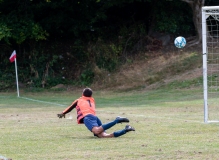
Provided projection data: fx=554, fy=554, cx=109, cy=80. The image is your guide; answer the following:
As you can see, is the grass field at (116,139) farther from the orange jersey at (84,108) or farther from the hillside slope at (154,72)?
the hillside slope at (154,72)

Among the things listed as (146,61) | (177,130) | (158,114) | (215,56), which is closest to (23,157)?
(177,130)

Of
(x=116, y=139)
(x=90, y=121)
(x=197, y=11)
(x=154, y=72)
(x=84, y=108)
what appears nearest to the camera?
(x=116, y=139)

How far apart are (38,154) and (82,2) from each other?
97.7ft

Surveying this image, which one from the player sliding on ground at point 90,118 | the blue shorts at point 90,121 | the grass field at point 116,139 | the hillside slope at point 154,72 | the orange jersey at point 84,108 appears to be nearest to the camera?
the grass field at point 116,139

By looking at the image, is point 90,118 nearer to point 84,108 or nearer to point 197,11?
point 84,108

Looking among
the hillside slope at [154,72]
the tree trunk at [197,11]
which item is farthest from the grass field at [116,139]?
the tree trunk at [197,11]

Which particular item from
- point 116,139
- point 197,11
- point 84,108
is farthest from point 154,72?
point 116,139

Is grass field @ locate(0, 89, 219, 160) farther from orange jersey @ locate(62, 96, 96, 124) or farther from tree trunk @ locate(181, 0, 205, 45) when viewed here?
tree trunk @ locate(181, 0, 205, 45)

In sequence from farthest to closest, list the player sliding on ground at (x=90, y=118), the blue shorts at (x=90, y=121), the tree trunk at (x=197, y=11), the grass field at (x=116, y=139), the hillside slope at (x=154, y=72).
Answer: the tree trunk at (x=197, y=11), the hillside slope at (x=154, y=72), the blue shorts at (x=90, y=121), the player sliding on ground at (x=90, y=118), the grass field at (x=116, y=139)

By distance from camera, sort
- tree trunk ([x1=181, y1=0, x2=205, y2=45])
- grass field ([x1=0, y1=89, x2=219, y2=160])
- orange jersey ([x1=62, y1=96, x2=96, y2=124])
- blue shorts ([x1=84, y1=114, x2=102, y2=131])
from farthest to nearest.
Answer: tree trunk ([x1=181, y1=0, x2=205, y2=45]), orange jersey ([x1=62, y1=96, x2=96, y2=124]), blue shorts ([x1=84, y1=114, x2=102, y2=131]), grass field ([x1=0, y1=89, x2=219, y2=160])

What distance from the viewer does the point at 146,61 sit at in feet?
122

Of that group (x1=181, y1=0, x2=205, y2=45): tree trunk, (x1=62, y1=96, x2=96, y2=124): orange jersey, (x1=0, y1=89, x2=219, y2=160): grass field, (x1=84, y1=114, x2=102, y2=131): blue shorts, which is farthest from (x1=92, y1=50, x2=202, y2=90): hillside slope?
(x1=84, y1=114, x2=102, y2=131): blue shorts

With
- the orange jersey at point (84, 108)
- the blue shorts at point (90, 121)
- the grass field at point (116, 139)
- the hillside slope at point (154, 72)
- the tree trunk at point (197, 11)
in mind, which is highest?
the tree trunk at point (197, 11)

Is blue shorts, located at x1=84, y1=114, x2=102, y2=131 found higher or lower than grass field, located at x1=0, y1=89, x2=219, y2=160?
higher
